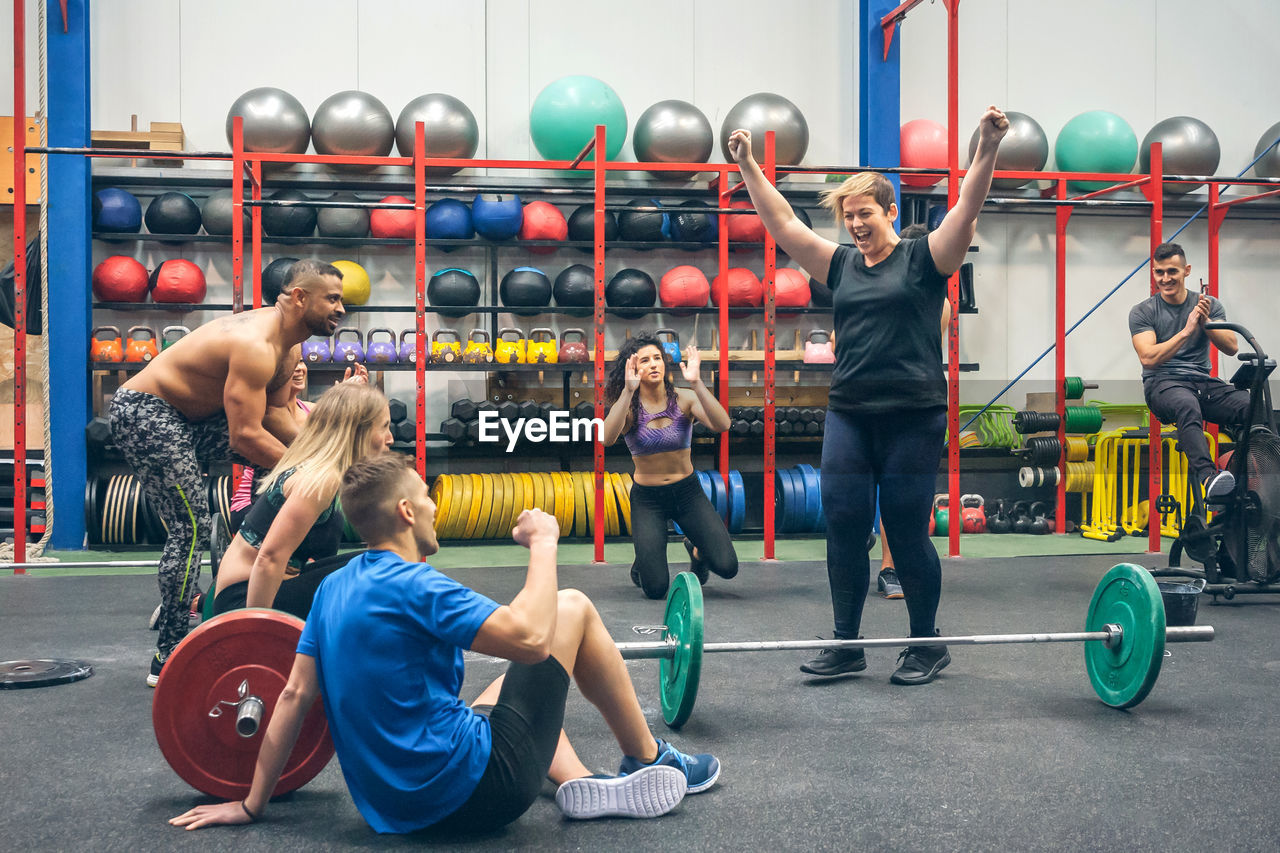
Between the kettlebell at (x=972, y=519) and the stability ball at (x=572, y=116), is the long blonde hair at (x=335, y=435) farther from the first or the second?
the kettlebell at (x=972, y=519)

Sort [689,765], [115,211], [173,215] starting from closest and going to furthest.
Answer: [689,765] → [115,211] → [173,215]

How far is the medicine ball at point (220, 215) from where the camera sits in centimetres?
613

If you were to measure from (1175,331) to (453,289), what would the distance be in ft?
13.1

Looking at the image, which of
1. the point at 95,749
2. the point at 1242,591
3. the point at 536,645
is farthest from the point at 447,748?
the point at 1242,591

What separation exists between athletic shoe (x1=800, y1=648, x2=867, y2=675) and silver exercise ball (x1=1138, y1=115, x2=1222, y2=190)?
16.5 ft

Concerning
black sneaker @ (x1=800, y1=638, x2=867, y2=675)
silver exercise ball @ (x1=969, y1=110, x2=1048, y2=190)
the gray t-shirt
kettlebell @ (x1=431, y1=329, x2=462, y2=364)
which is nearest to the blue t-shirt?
black sneaker @ (x1=800, y1=638, x2=867, y2=675)

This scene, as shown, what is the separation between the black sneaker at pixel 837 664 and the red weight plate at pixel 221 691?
1.48 meters

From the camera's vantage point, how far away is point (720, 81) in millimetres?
7180

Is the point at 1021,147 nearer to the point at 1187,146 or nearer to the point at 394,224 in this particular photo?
the point at 1187,146

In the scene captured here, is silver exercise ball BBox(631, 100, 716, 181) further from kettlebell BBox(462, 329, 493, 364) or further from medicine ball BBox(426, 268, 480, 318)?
kettlebell BBox(462, 329, 493, 364)

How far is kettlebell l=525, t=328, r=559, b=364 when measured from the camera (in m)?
6.23

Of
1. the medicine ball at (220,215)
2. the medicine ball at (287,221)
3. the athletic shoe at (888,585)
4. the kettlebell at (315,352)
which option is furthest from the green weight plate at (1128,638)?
the medicine ball at (220,215)

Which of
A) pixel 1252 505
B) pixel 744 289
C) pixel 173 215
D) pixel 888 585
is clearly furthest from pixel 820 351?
pixel 173 215

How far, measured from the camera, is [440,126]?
621cm
